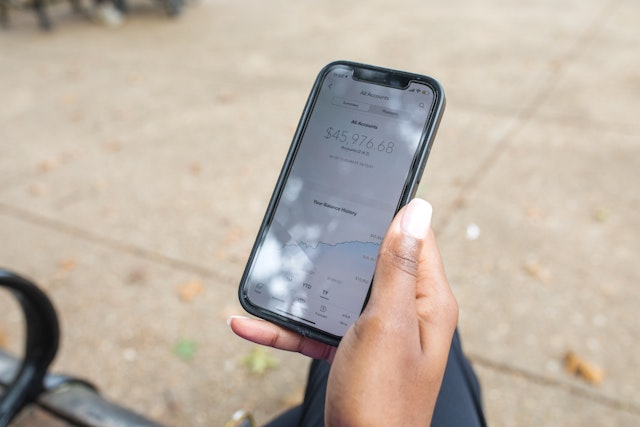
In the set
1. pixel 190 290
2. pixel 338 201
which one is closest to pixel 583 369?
pixel 338 201

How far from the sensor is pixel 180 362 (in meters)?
2.71

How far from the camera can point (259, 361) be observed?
8.70 feet

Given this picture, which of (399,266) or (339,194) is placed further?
(339,194)

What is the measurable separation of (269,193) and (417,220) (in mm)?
2952

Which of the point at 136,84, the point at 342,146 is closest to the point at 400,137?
the point at 342,146

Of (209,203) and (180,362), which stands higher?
(209,203)

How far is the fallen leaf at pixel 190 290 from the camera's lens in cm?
308

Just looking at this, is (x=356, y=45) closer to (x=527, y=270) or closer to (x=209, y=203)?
(x=209, y=203)

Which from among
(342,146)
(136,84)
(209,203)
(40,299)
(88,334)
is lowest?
(88,334)

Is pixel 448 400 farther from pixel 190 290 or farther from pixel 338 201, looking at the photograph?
pixel 190 290

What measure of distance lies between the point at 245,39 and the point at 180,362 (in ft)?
17.4

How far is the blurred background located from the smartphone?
50.6 inches

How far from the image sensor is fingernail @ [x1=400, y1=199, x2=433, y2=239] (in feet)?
3.37

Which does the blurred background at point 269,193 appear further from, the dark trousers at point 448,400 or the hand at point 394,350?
the hand at point 394,350
